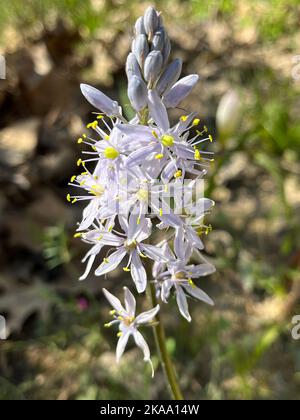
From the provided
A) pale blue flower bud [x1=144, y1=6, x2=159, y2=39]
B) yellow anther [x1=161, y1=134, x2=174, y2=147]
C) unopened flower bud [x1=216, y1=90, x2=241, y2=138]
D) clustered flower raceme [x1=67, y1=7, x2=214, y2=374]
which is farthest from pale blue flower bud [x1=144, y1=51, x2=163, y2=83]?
unopened flower bud [x1=216, y1=90, x2=241, y2=138]

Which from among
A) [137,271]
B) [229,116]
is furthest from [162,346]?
[229,116]

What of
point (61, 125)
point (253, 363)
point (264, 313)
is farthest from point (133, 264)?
point (61, 125)

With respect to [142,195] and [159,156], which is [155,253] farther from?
[159,156]

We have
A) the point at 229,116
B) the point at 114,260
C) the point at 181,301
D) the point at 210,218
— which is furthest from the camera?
the point at 210,218

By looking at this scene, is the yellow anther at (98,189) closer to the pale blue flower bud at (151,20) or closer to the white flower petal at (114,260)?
the white flower petal at (114,260)

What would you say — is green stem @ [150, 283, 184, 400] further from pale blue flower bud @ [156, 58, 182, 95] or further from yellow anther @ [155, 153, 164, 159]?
pale blue flower bud @ [156, 58, 182, 95]

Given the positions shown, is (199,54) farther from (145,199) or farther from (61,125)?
(145,199)

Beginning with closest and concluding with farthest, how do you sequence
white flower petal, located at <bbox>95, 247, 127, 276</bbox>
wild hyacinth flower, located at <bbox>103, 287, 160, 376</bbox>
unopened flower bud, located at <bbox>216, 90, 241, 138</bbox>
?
white flower petal, located at <bbox>95, 247, 127, 276</bbox>
wild hyacinth flower, located at <bbox>103, 287, 160, 376</bbox>
unopened flower bud, located at <bbox>216, 90, 241, 138</bbox>
